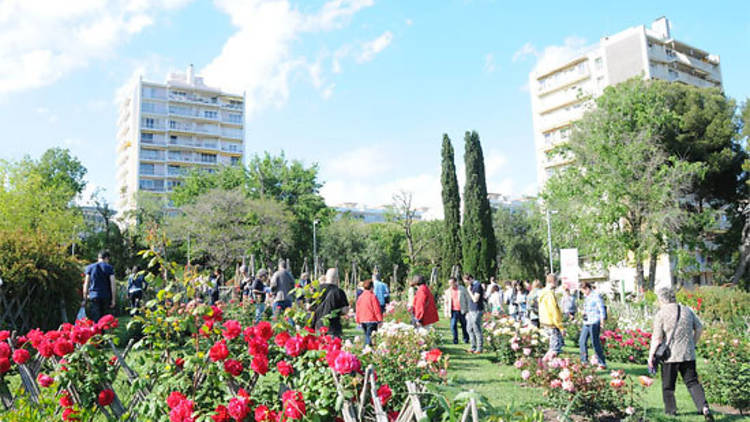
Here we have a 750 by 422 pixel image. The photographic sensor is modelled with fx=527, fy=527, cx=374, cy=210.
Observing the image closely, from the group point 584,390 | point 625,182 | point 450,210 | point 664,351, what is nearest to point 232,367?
point 584,390

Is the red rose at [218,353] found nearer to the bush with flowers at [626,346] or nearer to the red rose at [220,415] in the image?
the red rose at [220,415]

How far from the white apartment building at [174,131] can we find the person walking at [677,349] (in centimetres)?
6980

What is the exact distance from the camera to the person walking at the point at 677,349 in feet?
20.8

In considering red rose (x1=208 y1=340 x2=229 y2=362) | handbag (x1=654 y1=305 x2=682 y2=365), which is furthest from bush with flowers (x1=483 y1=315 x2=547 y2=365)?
red rose (x1=208 y1=340 x2=229 y2=362)

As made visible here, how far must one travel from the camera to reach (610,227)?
2517cm

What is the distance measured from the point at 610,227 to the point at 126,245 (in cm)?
3133

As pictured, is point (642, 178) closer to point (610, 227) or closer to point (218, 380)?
point (610, 227)

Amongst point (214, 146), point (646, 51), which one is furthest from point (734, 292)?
point (214, 146)

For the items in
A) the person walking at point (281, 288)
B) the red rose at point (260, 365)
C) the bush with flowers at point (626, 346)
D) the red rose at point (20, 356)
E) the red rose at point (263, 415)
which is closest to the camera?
the red rose at point (263, 415)

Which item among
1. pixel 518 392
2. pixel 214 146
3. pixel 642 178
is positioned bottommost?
pixel 518 392

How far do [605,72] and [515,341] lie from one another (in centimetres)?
5076

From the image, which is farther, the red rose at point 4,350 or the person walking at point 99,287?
the person walking at point 99,287

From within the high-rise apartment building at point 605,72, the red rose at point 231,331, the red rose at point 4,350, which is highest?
the high-rise apartment building at point 605,72

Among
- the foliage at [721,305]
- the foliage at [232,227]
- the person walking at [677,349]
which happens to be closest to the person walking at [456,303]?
the person walking at [677,349]
